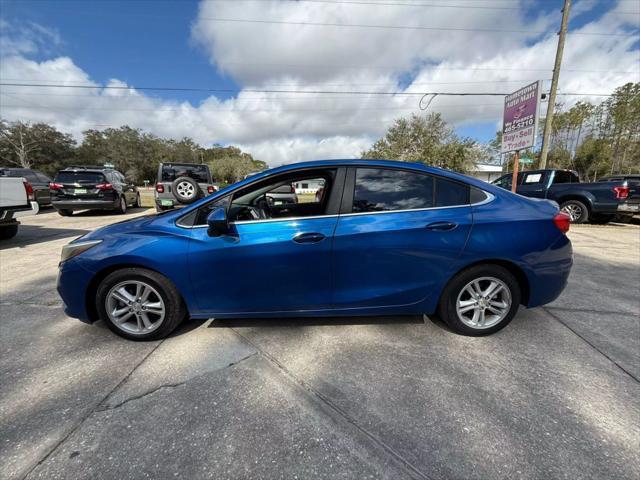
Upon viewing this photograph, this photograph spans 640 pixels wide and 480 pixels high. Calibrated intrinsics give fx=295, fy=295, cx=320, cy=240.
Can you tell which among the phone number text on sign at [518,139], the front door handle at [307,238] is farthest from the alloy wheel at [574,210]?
the front door handle at [307,238]

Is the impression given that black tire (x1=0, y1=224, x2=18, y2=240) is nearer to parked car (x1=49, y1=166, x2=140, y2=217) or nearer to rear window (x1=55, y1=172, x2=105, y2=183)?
parked car (x1=49, y1=166, x2=140, y2=217)

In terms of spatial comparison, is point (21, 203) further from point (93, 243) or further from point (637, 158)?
point (637, 158)

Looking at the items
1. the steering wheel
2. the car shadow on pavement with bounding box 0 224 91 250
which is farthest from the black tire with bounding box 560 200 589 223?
the car shadow on pavement with bounding box 0 224 91 250

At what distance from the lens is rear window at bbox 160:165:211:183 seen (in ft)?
29.2

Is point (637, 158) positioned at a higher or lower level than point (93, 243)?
higher

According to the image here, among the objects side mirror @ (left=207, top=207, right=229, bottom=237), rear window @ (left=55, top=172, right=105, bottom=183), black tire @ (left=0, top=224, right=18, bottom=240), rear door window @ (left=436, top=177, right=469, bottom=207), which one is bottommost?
black tire @ (left=0, top=224, right=18, bottom=240)

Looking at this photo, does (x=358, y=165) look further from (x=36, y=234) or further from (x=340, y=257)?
(x=36, y=234)

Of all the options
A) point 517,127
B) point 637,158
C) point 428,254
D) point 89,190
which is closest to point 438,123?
point 637,158

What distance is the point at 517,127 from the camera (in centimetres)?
872

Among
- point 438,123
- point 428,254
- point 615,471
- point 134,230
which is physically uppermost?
point 438,123

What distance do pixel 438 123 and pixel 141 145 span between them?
64.3 meters

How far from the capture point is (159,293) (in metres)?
2.51

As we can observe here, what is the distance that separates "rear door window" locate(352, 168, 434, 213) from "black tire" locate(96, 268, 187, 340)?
5.59ft

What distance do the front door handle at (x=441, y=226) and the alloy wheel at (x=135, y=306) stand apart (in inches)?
92.9
